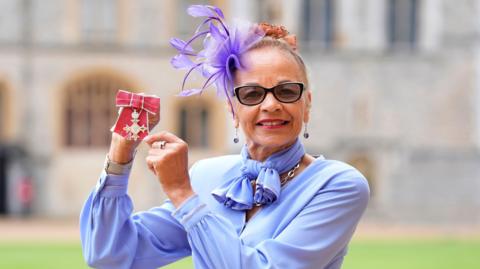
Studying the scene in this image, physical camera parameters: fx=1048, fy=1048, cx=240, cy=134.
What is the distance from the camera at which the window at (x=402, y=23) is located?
2709cm

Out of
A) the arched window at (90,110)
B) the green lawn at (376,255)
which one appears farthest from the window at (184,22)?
the green lawn at (376,255)

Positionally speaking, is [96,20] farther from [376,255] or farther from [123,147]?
[123,147]

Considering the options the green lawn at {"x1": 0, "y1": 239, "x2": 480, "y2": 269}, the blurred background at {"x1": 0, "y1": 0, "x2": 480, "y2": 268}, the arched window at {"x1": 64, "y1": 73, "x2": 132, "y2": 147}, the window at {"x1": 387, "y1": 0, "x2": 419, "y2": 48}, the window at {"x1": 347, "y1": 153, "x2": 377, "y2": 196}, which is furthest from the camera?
the window at {"x1": 387, "y1": 0, "x2": 419, "y2": 48}

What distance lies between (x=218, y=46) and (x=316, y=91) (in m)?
23.1

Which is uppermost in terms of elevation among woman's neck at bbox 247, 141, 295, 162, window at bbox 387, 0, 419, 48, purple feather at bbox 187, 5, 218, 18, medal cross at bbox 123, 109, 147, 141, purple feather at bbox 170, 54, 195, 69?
window at bbox 387, 0, 419, 48

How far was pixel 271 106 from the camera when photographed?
9.50 ft

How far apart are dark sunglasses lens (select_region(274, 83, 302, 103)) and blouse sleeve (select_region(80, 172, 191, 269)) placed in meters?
0.50

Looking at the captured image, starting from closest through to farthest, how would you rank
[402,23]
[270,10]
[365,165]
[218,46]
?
[218,46]
[270,10]
[365,165]
[402,23]

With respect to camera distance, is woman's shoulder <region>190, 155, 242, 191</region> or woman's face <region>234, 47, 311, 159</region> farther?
woman's shoulder <region>190, 155, 242, 191</region>

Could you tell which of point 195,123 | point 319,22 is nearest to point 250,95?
point 195,123

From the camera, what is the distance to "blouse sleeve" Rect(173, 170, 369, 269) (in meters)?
2.75

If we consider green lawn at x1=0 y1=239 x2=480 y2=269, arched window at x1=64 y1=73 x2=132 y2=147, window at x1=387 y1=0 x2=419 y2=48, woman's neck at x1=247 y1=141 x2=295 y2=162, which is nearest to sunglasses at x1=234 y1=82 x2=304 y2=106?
woman's neck at x1=247 y1=141 x2=295 y2=162

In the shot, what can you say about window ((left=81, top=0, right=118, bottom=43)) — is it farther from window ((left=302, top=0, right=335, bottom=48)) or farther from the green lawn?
the green lawn

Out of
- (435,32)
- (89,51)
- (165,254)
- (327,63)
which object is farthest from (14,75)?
(165,254)
